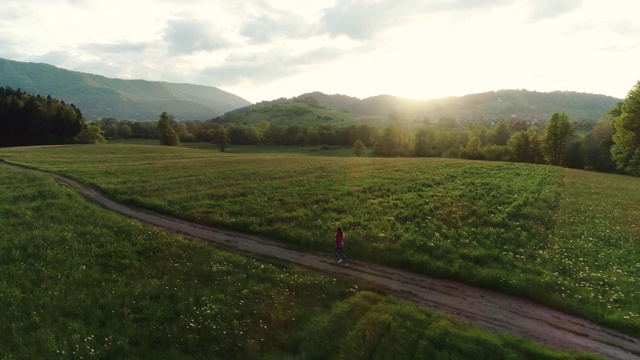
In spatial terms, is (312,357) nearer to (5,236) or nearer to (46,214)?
(5,236)

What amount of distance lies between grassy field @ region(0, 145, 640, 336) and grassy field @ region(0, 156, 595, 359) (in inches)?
219

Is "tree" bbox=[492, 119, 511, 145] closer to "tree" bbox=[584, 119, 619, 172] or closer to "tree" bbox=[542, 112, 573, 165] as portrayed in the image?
"tree" bbox=[584, 119, 619, 172]

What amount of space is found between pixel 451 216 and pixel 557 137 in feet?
258

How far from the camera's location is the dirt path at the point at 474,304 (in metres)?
16.4

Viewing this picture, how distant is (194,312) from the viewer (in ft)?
57.0

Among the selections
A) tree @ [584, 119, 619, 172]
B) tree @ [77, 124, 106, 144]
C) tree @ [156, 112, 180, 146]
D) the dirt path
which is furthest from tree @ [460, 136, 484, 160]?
tree @ [77, 124, 106, 144]

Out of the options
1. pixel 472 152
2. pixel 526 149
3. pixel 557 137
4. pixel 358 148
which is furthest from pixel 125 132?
pixel 557 137

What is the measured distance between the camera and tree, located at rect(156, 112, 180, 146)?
12962 cm

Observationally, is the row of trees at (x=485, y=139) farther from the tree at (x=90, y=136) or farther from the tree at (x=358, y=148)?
the tree at (x=90, y=136)

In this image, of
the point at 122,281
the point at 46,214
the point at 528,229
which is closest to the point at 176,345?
the point at 122,281

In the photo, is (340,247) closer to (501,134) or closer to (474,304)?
(474,304)

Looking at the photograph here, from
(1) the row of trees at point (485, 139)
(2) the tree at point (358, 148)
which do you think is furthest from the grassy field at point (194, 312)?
(2) the tree at point (358, 148)

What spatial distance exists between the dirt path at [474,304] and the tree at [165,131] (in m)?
112

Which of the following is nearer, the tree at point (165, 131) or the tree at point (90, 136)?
the tree at point (90, 136)
